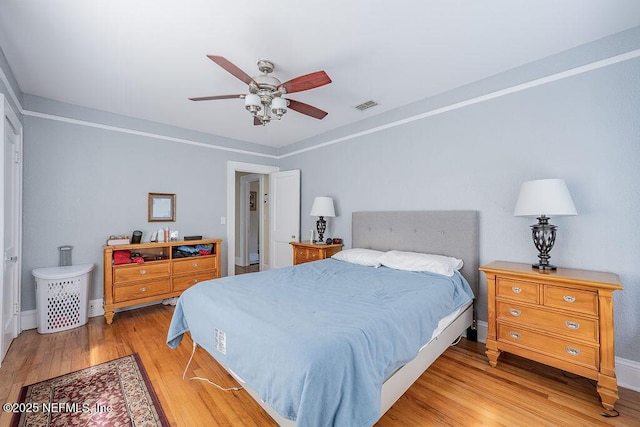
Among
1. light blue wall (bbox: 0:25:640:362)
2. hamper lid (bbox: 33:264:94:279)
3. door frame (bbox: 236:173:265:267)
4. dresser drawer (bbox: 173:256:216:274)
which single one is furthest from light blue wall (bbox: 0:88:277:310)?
door frame (bbox: 236:173:265:267)

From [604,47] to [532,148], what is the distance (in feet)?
2.72

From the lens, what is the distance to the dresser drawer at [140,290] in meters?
3.21

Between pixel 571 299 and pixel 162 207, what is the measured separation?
4.54 meters

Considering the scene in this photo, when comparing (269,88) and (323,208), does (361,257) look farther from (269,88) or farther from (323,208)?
(269,88)

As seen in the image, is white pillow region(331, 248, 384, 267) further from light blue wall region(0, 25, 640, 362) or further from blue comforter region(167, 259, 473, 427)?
light blue wall region(0, 25, 640, 362)

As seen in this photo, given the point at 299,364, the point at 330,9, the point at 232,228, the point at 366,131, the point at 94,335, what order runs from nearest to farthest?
the point at 299,364 → the point at 330,9 → the point at 94,335 → the point at 366,131 → the point at 232,228

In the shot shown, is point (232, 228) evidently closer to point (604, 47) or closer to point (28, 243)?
point (28, 243)

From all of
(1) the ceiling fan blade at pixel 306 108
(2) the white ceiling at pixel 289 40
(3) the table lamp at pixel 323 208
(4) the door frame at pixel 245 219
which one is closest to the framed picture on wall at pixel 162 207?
(2) the white ceiling at pixel 289 40

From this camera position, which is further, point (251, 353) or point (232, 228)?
point (232, 228)

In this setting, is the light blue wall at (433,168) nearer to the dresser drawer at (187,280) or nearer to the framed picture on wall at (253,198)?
the dresser drawer at (187,280)

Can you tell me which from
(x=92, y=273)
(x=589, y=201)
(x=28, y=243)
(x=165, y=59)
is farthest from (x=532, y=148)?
(x=28, y=243)

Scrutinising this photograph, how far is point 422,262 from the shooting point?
8.53ft

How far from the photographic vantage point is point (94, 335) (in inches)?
112

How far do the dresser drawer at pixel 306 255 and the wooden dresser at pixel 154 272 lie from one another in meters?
1.17
